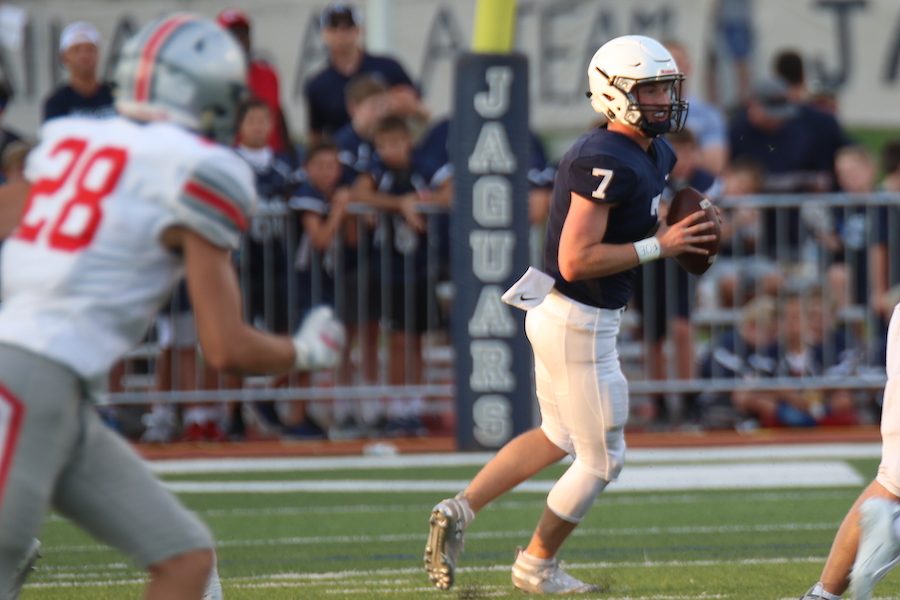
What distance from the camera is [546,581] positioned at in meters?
5.58

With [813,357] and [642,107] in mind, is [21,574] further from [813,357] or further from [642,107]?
[813,357]

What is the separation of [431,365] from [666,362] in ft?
4.72

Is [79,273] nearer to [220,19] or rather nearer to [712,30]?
[220,19]

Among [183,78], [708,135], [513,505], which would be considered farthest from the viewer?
[708,135]

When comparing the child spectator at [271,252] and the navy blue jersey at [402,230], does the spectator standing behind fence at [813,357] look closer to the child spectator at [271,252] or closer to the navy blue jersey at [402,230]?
the navy blue jersey at [402,230]

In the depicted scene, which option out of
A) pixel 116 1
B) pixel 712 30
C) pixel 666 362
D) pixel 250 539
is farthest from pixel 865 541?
pixel 712 30

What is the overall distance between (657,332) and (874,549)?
652 centimetres

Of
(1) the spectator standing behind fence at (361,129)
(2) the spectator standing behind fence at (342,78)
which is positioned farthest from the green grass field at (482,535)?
(2) the spectator standing behind fence at (342,78)

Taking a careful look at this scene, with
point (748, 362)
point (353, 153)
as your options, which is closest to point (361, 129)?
point (353, 153)

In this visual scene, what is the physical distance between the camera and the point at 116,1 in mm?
14023

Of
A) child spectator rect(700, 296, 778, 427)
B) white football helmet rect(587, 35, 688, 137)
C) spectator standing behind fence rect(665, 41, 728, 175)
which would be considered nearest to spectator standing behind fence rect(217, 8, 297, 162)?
spectator standing behind fence rect(665, 41, 728, 175)

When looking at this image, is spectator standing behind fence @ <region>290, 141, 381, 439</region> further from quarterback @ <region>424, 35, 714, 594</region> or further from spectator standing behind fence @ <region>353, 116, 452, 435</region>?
quarterback @ <region>424, 35, 714, 594</region>

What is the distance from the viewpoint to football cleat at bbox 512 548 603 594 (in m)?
5.57

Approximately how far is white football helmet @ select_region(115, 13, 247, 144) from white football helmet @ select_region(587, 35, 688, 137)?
2.00m
